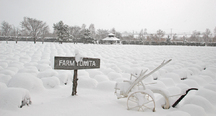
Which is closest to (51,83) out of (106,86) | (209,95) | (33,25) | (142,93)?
(106,86)

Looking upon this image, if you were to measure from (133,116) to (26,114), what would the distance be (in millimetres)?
1517

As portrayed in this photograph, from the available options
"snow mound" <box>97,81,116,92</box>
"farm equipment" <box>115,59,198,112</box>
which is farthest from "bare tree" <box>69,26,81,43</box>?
"farm equipment" <box>115,59,198,112</box>

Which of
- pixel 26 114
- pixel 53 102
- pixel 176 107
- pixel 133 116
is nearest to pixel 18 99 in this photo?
pixel 26 114

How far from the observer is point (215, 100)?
282cm

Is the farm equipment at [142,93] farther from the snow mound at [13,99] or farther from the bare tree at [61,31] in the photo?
the bare tree at [61,31]

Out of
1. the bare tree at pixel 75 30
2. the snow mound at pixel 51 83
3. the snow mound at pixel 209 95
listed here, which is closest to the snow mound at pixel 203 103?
the snow mound at pixel 209 95

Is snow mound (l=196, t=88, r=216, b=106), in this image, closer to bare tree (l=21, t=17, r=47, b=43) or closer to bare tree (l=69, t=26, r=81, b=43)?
bare tree (l=21, t=17, r=47, b=43)

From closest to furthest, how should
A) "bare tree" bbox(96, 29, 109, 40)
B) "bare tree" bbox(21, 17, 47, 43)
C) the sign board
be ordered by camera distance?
the sign board
"bare tree" bbox(21, 17, 47, 43)
"bare tree" bbox(96, 29, 109, 40)

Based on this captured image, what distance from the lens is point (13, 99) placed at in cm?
214

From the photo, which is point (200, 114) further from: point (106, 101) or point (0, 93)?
point (0, 93)

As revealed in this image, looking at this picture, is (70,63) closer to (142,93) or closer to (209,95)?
(142,93)

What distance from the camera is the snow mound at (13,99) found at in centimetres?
210

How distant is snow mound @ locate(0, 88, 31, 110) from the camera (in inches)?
82.5

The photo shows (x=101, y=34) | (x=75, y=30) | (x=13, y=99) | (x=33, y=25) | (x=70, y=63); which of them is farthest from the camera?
(x=101, y=34)
